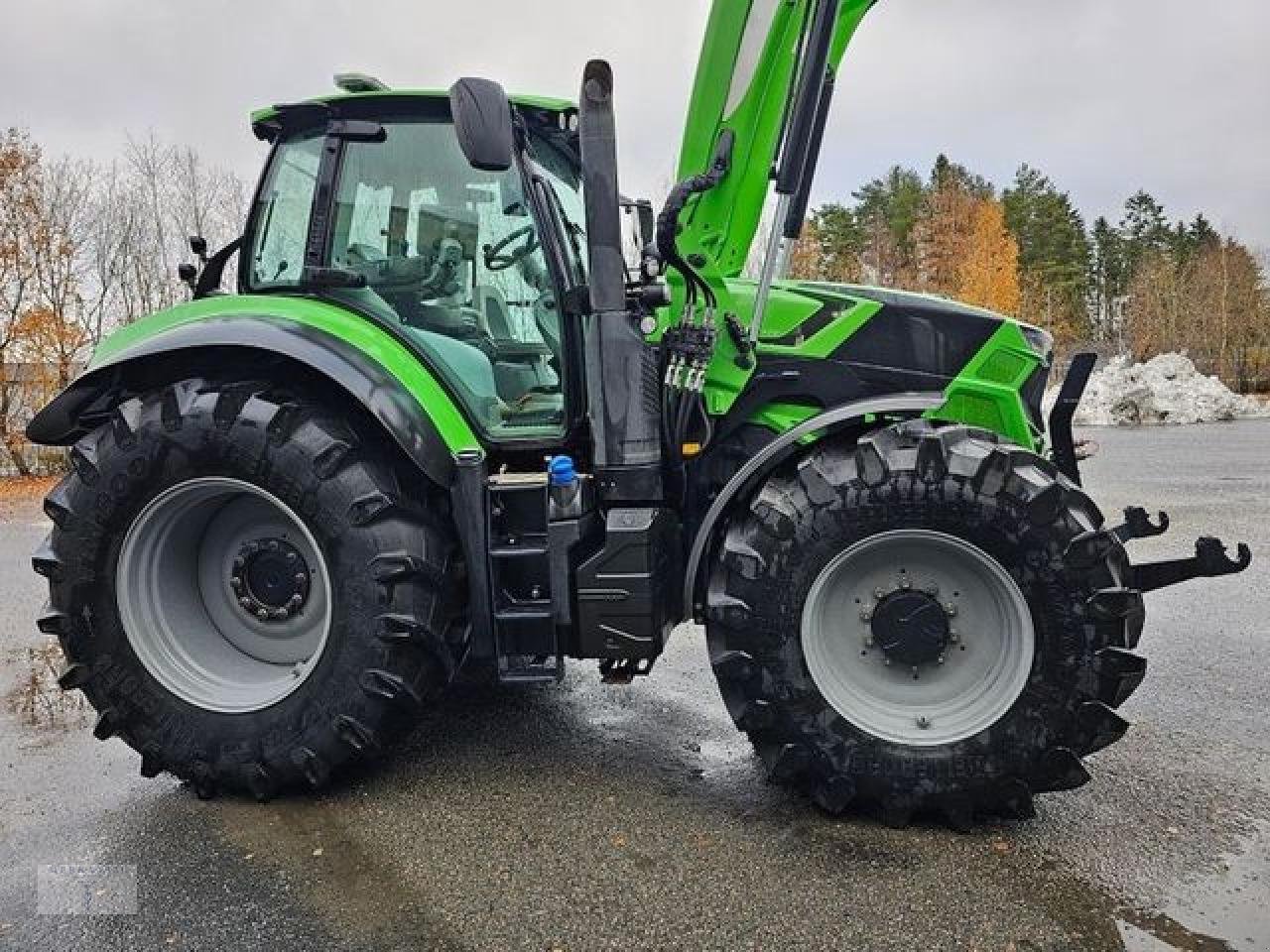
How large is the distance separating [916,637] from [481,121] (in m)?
2.23

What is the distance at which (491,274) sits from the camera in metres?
3.64

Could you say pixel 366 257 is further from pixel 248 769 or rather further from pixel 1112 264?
pixel 1112 264

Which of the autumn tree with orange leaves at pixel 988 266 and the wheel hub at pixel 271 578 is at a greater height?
the autumn tree with orange leaves at pixel 988 266

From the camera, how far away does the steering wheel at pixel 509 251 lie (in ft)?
11.7

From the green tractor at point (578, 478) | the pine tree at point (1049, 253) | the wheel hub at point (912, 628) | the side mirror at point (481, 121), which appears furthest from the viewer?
the pine tree at point (1049, 253)

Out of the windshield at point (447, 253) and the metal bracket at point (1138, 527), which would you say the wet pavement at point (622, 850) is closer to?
the metal bracket at point (1138, 527)

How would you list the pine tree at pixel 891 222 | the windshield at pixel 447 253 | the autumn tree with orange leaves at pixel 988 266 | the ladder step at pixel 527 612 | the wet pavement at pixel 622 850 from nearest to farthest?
the wet pavement at pixel 622 850
the ladder step at pixel 527 612
the windshield at pixel 447 253
the autumn tree with orange leaves at pixel 988 266
the pine tree at pixel 891 222

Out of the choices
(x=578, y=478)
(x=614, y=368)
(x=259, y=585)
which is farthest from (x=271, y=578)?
(x=614, y=368)

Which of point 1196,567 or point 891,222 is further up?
point 891,222

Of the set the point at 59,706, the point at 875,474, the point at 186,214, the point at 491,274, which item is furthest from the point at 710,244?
the point at 186,214

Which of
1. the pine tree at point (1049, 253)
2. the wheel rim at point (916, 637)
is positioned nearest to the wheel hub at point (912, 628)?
the wheel rim at point (916, 637)

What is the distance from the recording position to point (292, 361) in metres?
3.37

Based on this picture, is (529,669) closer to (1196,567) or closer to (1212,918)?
(1212,918)

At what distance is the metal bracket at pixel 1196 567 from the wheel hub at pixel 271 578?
3.05 meters
